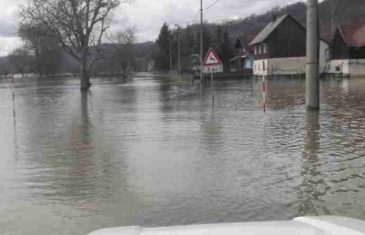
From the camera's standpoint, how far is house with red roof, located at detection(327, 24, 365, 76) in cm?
6556

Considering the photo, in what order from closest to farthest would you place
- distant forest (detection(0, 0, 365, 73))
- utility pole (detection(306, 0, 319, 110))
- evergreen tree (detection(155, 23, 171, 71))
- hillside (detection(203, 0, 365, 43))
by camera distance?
utility pole (detection(306, 0, 319, 110)) < distant forest (detection(0, 0, 365, 73)) < hillside (detection(203, 0, 365, 43)) < evergreen tree (detection(155, 23, 171, 71))

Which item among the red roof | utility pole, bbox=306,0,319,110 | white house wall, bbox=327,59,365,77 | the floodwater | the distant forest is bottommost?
the floodwater

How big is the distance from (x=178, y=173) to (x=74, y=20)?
45.2 metres

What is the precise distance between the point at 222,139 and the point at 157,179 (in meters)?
4.82

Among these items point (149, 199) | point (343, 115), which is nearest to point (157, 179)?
point (149, 199)

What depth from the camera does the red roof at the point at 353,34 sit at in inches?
2623

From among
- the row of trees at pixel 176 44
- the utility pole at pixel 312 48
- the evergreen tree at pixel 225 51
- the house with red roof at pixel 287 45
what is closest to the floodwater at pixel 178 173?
the utility pole at pixel 312 48

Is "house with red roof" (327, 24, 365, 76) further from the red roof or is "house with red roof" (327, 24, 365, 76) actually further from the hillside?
the hillside

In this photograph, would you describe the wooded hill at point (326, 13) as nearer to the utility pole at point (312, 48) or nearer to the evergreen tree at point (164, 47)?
the evergreen tree at point (164, 47)

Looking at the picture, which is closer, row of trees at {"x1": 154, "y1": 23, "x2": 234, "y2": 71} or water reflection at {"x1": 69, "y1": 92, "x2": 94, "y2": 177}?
water reflection at {"x1": 69, "y1": 92, "x2": 94, "y2": 177}

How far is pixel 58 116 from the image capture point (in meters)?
23.1

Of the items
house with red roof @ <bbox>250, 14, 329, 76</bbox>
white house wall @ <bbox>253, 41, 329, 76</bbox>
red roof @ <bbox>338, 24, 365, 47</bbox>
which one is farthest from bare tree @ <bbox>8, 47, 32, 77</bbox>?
red roof @ <bbox>338, 24, 365, 47</bbox>

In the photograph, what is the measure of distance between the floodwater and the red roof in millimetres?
51144

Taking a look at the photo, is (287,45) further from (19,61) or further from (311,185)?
(19,61)
